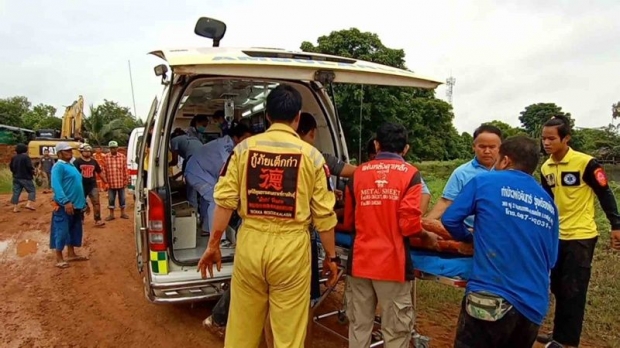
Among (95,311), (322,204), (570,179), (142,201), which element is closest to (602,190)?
(570,179)

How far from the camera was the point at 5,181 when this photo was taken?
18.4 m

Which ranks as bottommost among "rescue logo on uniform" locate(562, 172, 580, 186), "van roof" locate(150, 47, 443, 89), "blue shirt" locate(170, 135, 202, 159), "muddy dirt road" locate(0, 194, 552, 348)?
"muddy dirt road" locate(0, 194, 552, 348)

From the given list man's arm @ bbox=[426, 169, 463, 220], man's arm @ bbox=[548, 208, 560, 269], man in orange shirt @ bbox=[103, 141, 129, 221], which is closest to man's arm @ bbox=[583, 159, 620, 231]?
man's arm @ bbox=[426, 169, 463, 220]

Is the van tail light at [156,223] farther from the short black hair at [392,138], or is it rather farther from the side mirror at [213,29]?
the short black hair at [392,138]

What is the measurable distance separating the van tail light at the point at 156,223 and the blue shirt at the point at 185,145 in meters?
1.47

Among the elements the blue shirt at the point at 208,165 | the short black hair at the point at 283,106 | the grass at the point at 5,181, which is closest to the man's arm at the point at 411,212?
the short black hair at the point at 283,106

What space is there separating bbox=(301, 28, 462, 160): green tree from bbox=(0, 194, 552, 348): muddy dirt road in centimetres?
208

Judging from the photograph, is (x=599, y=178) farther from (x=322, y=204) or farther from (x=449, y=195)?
(x=322, y=204)

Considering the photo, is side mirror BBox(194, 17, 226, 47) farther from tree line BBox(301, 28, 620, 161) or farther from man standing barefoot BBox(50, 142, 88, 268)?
tree line BBox(301, 28, 620, 161)

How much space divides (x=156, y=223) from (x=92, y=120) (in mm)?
26185

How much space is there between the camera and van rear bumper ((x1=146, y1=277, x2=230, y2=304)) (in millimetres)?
3391

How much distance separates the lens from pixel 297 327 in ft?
8.50

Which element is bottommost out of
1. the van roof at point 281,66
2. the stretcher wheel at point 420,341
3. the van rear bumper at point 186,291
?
the stretcher wheel at point 420,341

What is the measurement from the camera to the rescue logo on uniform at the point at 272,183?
2496 mm
